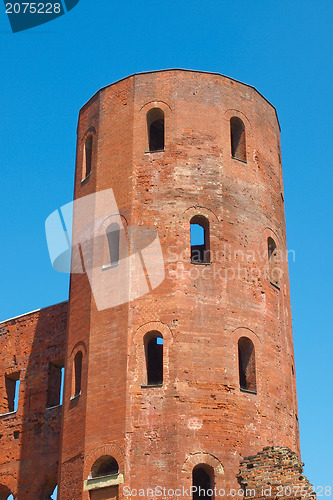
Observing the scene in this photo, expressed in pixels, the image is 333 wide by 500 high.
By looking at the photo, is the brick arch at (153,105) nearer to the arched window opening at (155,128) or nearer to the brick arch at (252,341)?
the arched window opening at (155,128)

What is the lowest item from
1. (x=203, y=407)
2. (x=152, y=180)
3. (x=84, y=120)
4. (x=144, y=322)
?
(x=203, y=407)

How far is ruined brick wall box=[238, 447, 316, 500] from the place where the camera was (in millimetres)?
19031

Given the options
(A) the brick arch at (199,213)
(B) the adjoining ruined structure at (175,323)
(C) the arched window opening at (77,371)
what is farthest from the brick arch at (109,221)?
(C) the arched window opening at (77,371)

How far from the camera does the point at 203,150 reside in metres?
23.5

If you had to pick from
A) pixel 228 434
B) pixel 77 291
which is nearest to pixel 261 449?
pixel 228 434

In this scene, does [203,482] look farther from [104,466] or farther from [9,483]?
[9,483]

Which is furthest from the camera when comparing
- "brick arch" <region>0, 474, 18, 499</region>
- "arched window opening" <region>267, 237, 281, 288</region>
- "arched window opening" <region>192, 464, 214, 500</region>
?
"brick arch" <region>0, 474, 18, 499</region>

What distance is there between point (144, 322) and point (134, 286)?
3.37 ft

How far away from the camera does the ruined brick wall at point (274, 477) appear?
1903 cm

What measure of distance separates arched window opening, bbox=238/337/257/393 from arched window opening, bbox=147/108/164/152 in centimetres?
586

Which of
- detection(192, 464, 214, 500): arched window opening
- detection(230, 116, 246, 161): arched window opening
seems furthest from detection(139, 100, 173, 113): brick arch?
detection(192, 464, 214, 500): arched window opening

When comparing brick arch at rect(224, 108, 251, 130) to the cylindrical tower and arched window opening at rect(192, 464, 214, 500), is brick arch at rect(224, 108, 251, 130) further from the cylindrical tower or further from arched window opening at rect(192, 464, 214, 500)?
arched window opening at rect(192, 464, 214, 500)

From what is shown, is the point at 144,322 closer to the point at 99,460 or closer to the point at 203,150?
the point at 99,460

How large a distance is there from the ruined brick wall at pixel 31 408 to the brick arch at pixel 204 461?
6381mm
